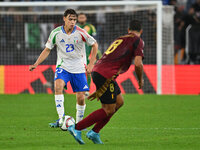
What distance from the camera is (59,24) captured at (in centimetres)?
2112

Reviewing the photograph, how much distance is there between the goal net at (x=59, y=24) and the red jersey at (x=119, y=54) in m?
11.2

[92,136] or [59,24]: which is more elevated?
[59,24]

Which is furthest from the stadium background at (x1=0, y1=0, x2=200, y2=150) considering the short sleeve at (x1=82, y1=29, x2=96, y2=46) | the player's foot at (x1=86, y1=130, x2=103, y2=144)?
the short sleeve at (x1=82, y1=29, x2=96, y2=46)

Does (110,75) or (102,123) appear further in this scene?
(102,123)

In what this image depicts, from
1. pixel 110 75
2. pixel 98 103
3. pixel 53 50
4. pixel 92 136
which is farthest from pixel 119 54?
pixel 53 50

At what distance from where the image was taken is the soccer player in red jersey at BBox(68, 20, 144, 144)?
7.94 metres

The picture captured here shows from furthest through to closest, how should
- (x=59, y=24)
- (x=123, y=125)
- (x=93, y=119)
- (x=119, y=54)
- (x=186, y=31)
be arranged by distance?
(x=186, y=31)
(x=59, y=24)
(x=123, y=125)
(x=119, y=54)
(x=93, y=119)

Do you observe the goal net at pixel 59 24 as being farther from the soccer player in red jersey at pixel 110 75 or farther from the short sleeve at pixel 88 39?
the soccer player in red jersey at pixel 110 75

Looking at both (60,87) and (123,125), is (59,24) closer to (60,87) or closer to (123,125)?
(123,125)

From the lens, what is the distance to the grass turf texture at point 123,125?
821 centimetres

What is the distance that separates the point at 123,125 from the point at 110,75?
10.3 feet

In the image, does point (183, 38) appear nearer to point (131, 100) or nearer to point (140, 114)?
point (131, 100)

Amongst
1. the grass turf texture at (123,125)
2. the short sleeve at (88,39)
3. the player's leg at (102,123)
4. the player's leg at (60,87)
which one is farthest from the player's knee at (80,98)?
the player's leg at (102,123)

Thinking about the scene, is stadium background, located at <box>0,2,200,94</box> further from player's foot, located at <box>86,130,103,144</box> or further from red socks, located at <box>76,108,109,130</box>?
red socks, located at <box>76,108,109,130</box>
